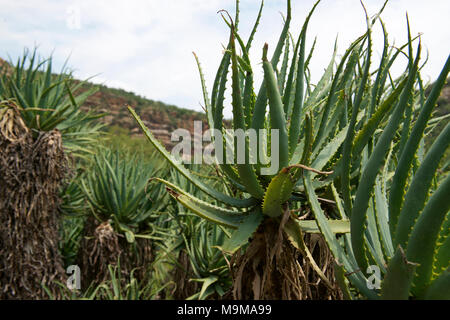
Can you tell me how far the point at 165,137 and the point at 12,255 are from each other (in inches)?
1096

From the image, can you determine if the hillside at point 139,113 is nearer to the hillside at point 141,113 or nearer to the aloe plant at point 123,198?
the hillside at point 141,113

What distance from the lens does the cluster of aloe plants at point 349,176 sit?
0.75 m

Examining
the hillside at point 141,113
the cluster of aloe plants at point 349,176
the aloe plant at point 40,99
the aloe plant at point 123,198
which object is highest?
the hillside at point 141,113

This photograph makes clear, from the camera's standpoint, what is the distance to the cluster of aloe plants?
75cm

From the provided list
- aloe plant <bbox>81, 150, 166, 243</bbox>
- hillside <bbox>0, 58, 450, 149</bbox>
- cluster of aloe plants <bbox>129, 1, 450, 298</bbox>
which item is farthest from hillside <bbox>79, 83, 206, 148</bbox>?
cluster of aloe plants <bbox>129, 1, 450, 298</bbox>

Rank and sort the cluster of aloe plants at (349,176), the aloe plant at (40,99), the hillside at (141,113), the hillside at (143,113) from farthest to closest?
the hillside at (143,113) < the hillside at (141,113) < the aloe plant at (40,99) < the cluster of aloe plants at (349,176)

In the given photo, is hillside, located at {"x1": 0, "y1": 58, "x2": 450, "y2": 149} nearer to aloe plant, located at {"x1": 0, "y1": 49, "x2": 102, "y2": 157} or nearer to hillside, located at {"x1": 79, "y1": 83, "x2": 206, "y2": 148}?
hillside, located at {"x1": 79, "y1": 83, "x2": 206, "y2": 148}

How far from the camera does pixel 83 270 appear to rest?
529 cm

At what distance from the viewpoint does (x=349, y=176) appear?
0.89 meters

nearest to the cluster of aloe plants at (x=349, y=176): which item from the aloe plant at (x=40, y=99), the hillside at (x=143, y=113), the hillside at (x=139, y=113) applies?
the aloe plant at (x=40, y=99)

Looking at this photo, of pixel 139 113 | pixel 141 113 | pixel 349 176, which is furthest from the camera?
pixel 141 113

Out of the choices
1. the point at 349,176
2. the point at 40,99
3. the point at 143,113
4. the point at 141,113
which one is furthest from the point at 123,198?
the point at 143,113

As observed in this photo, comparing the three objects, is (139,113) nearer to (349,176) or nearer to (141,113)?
(141,113)

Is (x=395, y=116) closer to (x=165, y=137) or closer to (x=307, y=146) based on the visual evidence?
(x=307, y=146)
